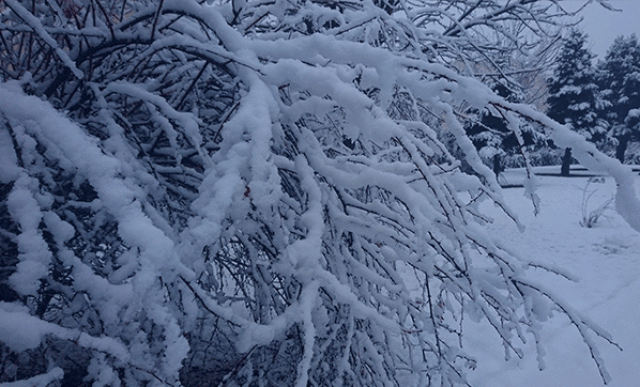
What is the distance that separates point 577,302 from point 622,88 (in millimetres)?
30750

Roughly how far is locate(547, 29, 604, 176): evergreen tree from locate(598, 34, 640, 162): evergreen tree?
455cm

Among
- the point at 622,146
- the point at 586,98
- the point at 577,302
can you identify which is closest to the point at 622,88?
the point at 622,146

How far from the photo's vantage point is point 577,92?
75.9ft

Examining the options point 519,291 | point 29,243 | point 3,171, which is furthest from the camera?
point 519,291

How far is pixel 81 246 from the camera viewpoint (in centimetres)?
192

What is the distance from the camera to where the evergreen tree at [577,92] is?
75.8ft

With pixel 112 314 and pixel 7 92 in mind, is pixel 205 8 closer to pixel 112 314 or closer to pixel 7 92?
pixel 7 92

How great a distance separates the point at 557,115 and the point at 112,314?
90.8 feet

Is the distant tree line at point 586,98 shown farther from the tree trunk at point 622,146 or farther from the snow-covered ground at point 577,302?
the snow-covered ground at point 577,302

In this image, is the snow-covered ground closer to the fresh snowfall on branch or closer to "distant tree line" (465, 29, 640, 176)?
the fresh snowfall on branch

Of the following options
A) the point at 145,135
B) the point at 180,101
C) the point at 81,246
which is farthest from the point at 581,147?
the point at 81,246

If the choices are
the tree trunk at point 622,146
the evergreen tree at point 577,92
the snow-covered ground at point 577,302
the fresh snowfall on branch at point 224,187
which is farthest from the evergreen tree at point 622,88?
the fresh snowfall on branch at point 224,187

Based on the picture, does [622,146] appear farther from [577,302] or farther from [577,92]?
[577,302]

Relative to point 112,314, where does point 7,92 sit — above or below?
above
